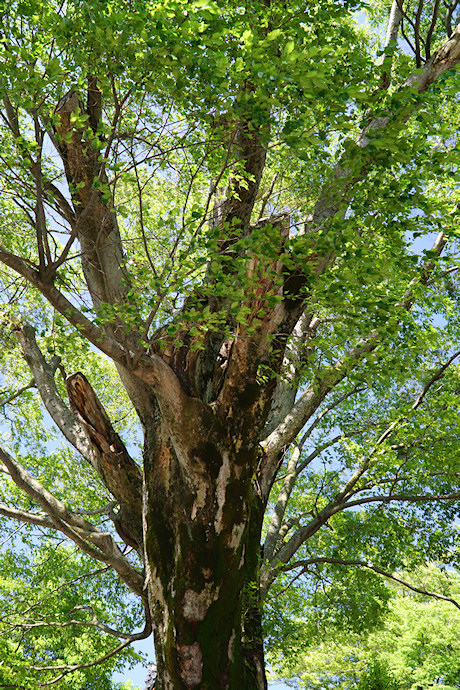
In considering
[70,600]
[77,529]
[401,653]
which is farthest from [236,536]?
[401,653]

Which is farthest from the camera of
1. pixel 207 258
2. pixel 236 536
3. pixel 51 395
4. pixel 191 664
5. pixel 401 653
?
pixel 401 653

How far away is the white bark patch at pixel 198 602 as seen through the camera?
4.72m

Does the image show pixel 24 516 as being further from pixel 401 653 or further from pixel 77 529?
pixel 401 653

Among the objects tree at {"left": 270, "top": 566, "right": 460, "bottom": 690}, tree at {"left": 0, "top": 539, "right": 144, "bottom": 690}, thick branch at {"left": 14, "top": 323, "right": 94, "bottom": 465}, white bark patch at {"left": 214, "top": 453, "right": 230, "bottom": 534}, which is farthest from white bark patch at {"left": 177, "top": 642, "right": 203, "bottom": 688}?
tree at {"left": 270, "top": 566, "right": 460, "bottom": 690}

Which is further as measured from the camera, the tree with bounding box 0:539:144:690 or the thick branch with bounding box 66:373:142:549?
the tree with bounding box 0:539:144:690

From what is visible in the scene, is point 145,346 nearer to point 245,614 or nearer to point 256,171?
point 256,171

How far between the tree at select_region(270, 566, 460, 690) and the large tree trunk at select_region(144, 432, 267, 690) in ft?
37.1

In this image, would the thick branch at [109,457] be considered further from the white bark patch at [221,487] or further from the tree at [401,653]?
the tree at [401,653]

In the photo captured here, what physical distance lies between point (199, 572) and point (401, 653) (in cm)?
1572

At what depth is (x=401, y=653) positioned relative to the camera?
1728cm

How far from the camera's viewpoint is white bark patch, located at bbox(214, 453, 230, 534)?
4957 millimetres

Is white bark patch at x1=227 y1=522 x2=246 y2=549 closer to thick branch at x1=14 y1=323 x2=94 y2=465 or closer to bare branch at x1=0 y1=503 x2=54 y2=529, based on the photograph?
thick branch at x1=14 y1=323 x2=94 y2=465

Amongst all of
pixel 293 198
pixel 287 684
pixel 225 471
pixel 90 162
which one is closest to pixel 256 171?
pixel 90 162

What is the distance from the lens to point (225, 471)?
202 inches
